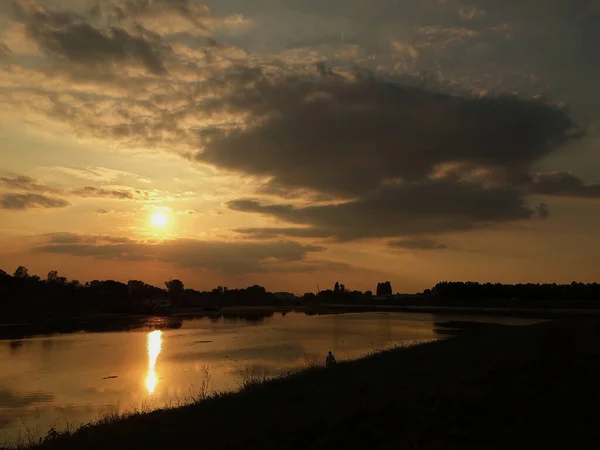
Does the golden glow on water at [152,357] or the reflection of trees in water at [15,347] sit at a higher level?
the reflection of trees in water at [15,347]

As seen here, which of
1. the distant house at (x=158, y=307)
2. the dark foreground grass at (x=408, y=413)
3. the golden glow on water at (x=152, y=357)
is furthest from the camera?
the distant house at (x=158, y=307)

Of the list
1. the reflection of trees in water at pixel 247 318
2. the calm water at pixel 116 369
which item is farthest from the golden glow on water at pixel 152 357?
the reflection of trees in water at pixel 247 318

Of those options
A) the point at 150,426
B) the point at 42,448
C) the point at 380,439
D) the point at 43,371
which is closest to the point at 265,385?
the point at 150,426

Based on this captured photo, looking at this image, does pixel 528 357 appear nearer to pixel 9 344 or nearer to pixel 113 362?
pixel 113 362

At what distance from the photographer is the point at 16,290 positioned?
11512cm

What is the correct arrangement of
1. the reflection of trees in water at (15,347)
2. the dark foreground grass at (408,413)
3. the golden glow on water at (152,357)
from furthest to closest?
the reflection of trees in water at (15,347), the golden glow on water at (152,357), the dark foreground grass at (408,413)

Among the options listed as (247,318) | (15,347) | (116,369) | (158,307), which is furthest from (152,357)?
(158,307)

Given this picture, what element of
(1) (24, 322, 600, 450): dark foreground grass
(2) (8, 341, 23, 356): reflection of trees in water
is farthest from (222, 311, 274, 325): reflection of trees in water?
(1) (24, 322, 600, 450): dark foreground grass

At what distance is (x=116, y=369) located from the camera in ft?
114

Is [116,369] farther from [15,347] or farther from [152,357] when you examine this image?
[15,347]

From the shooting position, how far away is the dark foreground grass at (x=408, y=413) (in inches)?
415

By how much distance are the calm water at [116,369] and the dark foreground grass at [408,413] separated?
659cm

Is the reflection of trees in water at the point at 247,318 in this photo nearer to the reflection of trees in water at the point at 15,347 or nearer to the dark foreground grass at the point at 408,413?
the reflection of trees in water at the point at 15,347

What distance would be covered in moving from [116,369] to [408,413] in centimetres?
2833
